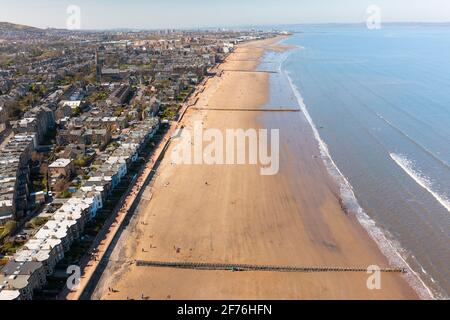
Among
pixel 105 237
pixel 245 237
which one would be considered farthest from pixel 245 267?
pixel 105 237

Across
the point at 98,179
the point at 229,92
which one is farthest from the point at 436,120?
the point at 98,179

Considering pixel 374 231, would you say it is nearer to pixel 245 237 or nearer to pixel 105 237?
pixel 245 237

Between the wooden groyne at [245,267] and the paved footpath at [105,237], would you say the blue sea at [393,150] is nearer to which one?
the wooden groyne at [245,267]

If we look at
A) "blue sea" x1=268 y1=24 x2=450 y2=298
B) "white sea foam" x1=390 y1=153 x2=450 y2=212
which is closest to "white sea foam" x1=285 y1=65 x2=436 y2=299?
"blue sea" x1=268 y1=24 x2=450 y2=298

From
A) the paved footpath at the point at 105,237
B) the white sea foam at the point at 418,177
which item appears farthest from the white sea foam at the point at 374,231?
the paved footpath at the point at 105,237

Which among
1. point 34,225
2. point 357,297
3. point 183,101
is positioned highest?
point 183,101

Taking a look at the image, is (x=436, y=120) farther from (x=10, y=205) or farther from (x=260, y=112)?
(x=10, y=205)
